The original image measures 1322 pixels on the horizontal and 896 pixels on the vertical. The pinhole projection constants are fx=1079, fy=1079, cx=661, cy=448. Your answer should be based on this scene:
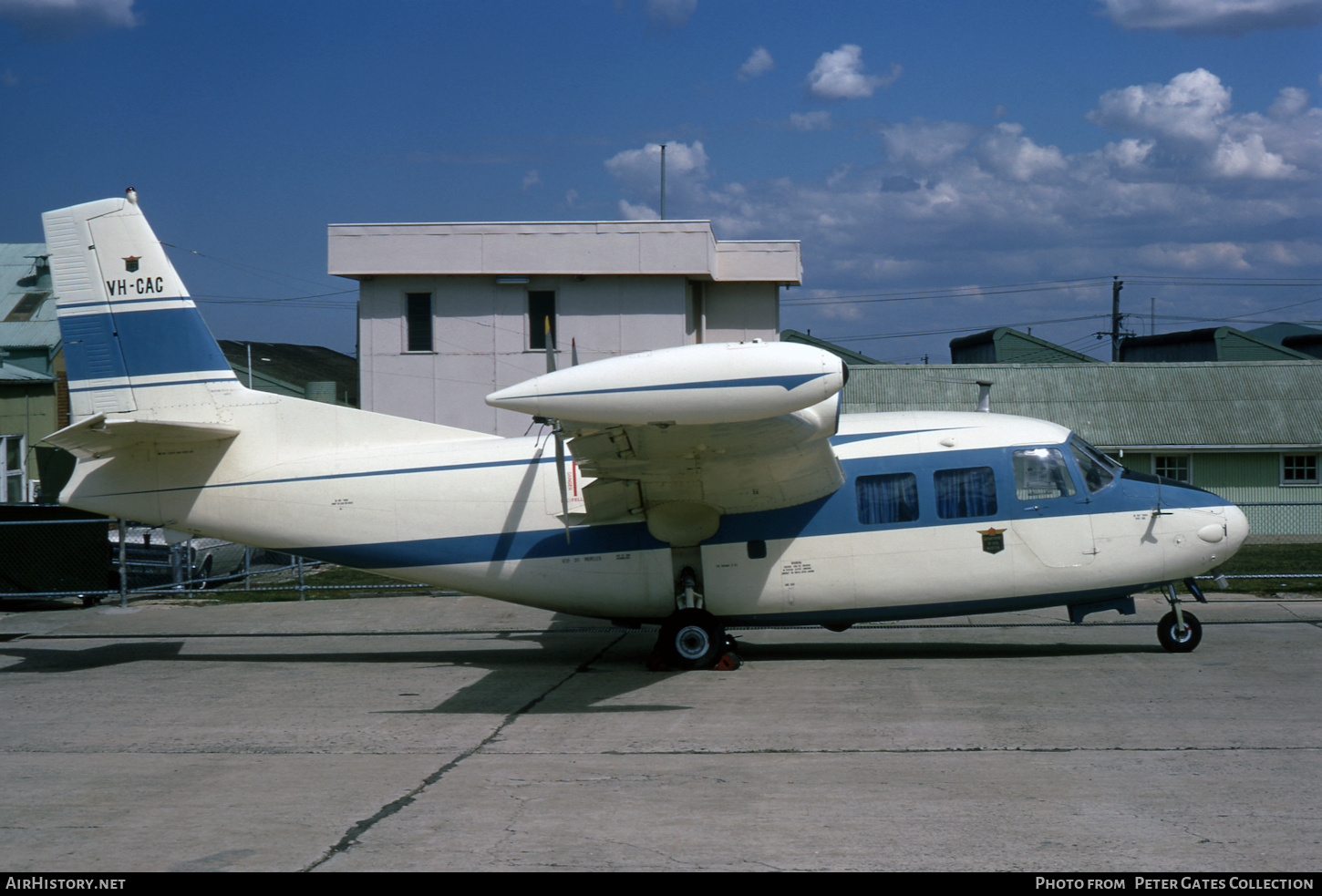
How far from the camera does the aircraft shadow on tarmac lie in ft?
34.9

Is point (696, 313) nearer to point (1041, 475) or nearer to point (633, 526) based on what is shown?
point (633, 526)

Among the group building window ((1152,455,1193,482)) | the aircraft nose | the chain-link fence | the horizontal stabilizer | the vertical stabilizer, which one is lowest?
the chain-link fence

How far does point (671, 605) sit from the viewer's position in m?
12.2

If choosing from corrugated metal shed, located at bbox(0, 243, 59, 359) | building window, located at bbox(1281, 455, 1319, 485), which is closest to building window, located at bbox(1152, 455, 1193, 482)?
building window, located at bbox(1281, 455, 1319, 485)

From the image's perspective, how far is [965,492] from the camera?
11867mm

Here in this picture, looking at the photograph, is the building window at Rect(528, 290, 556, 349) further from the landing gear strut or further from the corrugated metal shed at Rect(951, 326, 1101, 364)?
the corrugated metal shed at Rect(951, 326, 1101, 364)

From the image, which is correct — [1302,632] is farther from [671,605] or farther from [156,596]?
[156,596]

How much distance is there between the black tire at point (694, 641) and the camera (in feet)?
39.1

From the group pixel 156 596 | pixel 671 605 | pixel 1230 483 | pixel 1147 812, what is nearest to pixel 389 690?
pixel 671 605

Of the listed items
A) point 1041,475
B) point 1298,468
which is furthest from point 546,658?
point 1298,468

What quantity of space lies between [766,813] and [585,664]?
621 centimetres

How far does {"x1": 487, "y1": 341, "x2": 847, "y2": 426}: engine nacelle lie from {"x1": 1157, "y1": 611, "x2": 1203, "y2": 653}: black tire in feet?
19.4

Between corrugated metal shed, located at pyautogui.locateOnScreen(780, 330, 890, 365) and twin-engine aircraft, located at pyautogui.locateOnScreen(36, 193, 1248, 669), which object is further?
corrugated metal shed, located at pyautogui.locateOnScreen(780, 330, 890, 365)

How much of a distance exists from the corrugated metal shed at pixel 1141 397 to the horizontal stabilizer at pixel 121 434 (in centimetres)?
2449
